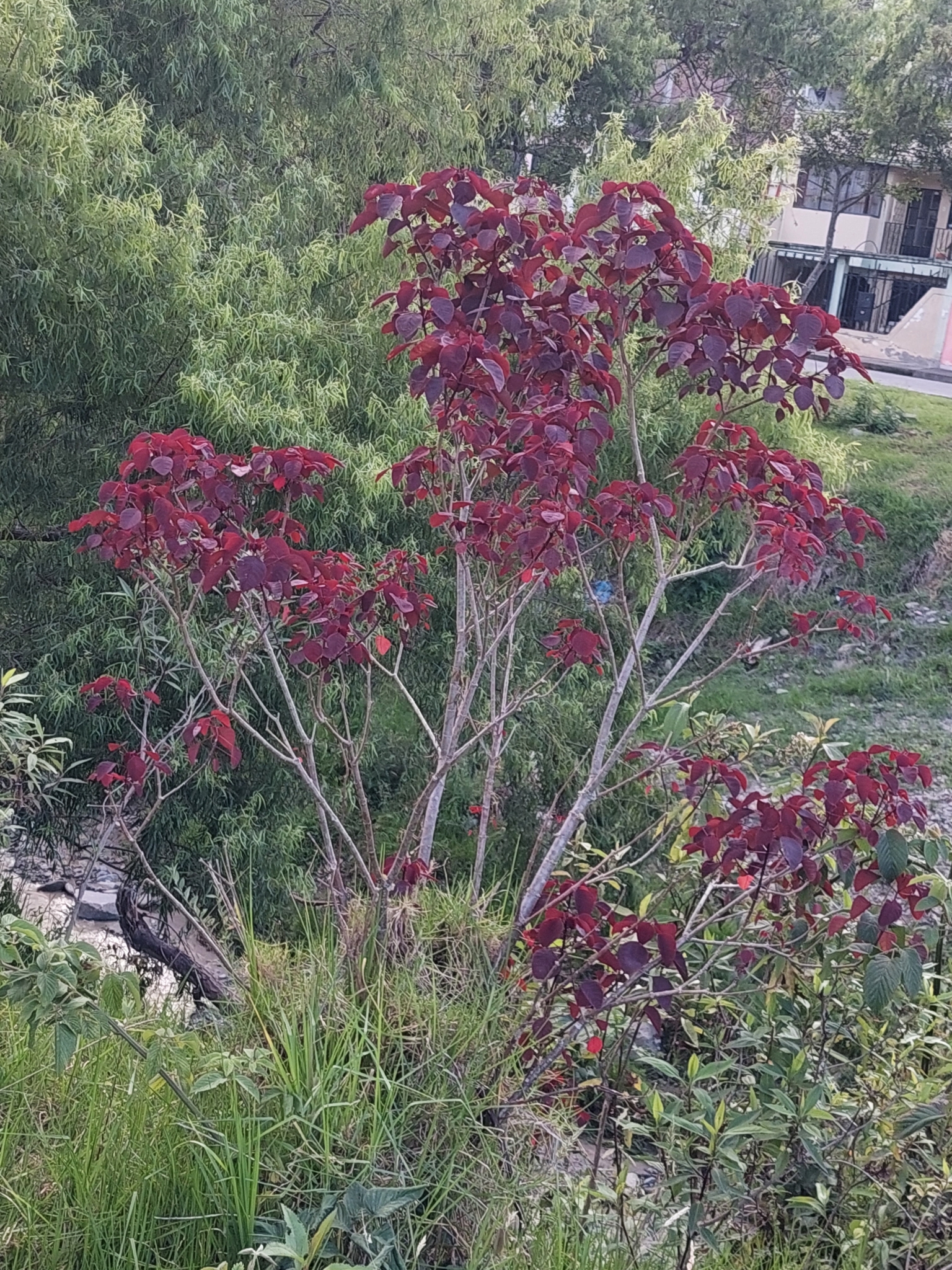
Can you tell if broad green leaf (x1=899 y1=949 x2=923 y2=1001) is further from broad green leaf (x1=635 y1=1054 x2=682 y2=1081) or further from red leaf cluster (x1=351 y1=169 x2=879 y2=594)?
red leaf cluster (x1=351 y1=169 x2=879 y2=594)

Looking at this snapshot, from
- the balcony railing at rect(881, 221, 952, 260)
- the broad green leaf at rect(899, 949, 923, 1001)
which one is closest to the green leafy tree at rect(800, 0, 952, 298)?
the balcony railing at rect(881, 221, 952, 260)

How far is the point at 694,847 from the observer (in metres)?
2.37

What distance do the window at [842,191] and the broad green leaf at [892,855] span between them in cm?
1856

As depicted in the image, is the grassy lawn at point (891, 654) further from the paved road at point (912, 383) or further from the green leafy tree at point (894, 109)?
the green leafy tree at point (894, 109)

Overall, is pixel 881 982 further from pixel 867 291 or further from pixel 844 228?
pixel 867 291

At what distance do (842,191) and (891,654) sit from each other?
49.5 feet

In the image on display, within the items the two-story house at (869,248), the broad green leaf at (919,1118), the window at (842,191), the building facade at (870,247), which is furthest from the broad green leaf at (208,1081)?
the building facade at (870,247)

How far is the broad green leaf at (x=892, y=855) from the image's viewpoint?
7.09 feet

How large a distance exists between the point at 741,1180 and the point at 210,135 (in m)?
5.33

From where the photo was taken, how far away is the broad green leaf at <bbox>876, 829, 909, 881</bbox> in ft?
7.09

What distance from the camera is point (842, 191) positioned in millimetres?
21797

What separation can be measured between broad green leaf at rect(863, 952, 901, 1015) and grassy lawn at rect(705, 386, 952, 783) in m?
5.36

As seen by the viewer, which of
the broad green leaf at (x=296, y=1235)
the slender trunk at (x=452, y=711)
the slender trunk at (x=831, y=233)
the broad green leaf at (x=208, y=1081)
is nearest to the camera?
the broad green leaf at (x=296, y=1235)

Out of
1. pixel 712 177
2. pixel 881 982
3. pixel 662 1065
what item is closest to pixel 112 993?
pixel 662 1065
